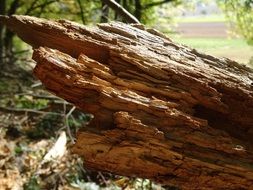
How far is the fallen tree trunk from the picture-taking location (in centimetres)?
286

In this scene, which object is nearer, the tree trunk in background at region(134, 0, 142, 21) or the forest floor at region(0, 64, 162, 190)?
the forest floor at region(0, 64, 162, 190)

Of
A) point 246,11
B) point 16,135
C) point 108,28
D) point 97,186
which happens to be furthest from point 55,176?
point 246,11

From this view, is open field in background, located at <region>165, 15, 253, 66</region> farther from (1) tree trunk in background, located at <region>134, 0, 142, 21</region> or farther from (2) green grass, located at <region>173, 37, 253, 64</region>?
(1) tree trunk in background, located at <region>134, 0, 142, 21</region>

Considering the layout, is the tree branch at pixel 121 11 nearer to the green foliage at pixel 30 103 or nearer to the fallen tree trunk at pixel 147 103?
the fallen tree trunk at pixel 147 103

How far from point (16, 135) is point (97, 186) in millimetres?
→ 2406

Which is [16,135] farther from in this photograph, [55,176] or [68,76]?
[68,76]

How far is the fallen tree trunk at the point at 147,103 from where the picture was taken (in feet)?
9.38

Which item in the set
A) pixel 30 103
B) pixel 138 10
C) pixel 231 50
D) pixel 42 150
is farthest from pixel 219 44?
pixel 42 150

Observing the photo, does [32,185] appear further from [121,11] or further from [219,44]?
[219,44]

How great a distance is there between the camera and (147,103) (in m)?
2.94

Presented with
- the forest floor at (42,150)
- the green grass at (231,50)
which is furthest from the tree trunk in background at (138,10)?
the forest floor at (42,150)

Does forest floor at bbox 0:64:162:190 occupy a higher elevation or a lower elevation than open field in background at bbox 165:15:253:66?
lower

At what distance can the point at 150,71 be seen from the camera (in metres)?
3.08

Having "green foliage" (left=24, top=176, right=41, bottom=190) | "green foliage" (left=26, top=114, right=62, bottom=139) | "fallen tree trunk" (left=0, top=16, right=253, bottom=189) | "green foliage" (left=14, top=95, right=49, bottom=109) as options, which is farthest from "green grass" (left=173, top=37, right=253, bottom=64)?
"fallen tree trunk" (left=0, top=16, right=253, bottom=189)
